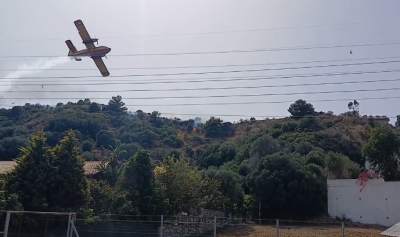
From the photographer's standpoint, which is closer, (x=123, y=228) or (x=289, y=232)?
(x=123, y=228)

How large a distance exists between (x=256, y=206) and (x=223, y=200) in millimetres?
5434

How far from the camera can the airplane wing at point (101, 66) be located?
23.9m

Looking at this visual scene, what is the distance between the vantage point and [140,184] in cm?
2839

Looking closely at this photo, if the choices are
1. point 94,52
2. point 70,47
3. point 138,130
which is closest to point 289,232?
point 94,52

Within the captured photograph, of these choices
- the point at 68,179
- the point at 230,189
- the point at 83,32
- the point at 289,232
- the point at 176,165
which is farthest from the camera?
the point at 230,189

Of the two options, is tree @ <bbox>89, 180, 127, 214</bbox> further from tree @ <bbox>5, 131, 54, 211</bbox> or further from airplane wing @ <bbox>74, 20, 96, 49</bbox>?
airplane wing @ <bbox>74, 20, 96, 49</bbox>

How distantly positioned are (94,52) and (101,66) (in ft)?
2.72

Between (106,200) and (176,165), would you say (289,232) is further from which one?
(106,200)

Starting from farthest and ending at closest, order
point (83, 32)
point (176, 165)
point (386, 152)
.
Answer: point (386, 152), point (176, 165), point (83, 32)

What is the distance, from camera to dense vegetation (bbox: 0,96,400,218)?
26000 millimetres

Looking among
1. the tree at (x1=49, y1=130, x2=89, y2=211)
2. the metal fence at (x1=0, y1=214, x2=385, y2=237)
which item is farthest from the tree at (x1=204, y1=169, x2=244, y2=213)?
the tree at (x1=49, y1=130, x2=89, y2=211)

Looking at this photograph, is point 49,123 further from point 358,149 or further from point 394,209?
point 394,209

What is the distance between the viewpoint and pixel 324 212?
132 feet

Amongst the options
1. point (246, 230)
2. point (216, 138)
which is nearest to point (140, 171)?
point (246, 230)
